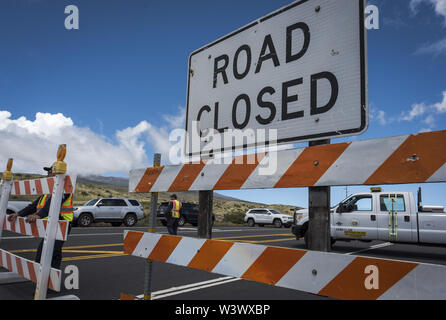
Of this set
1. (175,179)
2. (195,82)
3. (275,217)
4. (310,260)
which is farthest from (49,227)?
(275,217)

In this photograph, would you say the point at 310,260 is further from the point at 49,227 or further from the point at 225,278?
the point at 225,278

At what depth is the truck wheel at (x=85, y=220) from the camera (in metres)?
18.8

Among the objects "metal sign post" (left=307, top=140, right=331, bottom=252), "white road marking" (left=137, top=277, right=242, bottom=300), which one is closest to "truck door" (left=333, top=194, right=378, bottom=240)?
"white road marking" (left=137, top=277, right=242, bottom=300)

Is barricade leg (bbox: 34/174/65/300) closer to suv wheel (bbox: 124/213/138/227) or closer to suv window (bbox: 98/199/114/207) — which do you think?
suv window (bbox: 98/199/114/207)

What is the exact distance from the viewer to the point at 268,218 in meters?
27.9

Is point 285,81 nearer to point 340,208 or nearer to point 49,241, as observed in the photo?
point 49,241

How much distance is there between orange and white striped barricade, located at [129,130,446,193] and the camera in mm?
1473

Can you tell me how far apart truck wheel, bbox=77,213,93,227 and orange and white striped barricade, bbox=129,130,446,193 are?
18.5m

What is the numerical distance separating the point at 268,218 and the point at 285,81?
26412mm

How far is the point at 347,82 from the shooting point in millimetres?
2014

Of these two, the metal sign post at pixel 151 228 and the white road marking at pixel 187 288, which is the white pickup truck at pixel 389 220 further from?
the metal sign post at pixel 151 228

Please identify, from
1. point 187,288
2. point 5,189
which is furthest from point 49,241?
point 187,288

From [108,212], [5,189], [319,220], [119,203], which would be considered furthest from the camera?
[119,203]
